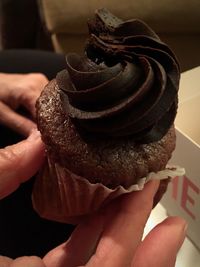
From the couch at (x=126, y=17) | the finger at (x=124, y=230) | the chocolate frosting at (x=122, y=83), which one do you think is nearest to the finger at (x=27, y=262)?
the finger at (x=124, y=230)

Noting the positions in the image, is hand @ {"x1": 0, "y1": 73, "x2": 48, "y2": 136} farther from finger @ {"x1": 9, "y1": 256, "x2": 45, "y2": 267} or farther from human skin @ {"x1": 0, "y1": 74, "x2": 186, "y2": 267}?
finger @ {"x1": 9, "y1": 256, "x2": 45, "y2": 267}

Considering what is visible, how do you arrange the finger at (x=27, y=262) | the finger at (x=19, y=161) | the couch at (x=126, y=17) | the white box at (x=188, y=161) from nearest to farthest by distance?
the finger at (x=27, y=262)
the finger at (x=19, y=161)
the white box at (x=188, y=161)
the couch at (x=126, y=17)

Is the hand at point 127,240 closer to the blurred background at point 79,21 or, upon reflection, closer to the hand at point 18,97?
the hand at point 18,97

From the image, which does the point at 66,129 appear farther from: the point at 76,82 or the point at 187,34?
the point at 187,34

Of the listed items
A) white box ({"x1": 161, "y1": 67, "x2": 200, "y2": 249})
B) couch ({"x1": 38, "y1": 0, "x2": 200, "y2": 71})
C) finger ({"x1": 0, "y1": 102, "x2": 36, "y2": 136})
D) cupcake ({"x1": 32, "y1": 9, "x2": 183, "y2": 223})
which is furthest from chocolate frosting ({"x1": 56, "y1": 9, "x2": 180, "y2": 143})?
couch ({"x1": 38, "y1": 0, "x2": 200, "y2": 71})

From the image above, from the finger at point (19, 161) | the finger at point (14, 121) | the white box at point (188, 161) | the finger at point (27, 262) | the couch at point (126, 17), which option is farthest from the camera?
the couch at point (126, 17)
